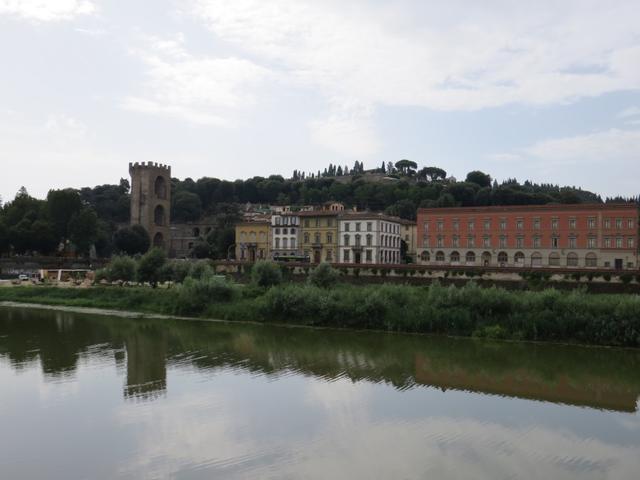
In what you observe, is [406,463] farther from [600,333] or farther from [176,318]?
[176,318]

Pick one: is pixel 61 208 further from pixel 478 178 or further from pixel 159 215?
pixel 478 178

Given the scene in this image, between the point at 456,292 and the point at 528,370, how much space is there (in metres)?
7.67

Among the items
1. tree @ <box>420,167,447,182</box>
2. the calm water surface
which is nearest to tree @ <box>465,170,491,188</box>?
tree @ <box>420,167,447,182</box>

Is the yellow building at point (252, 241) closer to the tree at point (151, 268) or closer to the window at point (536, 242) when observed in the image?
the tree at point (151, 268)

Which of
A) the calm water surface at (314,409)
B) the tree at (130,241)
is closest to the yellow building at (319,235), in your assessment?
the tree at (130,241)

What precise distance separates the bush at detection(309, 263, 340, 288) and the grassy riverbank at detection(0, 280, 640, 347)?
67 cm

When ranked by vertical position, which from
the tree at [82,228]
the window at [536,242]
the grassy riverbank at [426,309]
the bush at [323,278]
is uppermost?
the tree at [82,228]

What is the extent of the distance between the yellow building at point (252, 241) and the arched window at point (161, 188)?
21391 mm

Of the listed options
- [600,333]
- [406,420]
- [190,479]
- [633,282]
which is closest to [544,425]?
[406,420]

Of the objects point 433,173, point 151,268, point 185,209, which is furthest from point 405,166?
point 151,268

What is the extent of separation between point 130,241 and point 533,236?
44006mm

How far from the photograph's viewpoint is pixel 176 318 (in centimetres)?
3353

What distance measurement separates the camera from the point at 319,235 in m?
59.3

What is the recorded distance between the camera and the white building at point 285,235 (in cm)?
6031
